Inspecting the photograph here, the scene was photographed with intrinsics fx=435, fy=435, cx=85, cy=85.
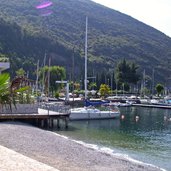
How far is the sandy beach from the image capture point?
64.3 ft

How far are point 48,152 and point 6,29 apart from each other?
160 m

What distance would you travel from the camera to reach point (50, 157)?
84.3 ft

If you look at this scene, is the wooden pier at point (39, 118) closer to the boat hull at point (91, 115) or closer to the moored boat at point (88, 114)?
the boat hull at point (91, 115)

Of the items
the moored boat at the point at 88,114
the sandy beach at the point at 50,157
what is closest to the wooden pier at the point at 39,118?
the moored boat at the point at 88,114

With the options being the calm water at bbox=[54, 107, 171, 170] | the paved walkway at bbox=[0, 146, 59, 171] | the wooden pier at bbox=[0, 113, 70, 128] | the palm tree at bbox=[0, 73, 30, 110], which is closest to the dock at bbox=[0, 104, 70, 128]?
the wooden pier at bbox=[0, 113, 70, 128]

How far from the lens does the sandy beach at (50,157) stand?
1961cm

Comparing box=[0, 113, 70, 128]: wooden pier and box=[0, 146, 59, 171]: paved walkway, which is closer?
box=[0, 146, 59, 171]: paved walkway

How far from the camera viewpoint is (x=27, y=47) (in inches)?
7347

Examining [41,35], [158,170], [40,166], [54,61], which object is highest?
[41,35]

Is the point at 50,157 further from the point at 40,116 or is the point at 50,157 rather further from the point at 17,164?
the point at 40,116

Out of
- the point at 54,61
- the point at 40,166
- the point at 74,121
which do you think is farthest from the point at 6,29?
the point at 40,166

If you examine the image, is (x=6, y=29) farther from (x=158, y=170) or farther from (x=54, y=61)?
→ (x=158, y=170)

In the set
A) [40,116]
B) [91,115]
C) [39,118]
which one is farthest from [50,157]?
[91,115]

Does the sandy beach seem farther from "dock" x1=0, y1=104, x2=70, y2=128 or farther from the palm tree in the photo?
"dock" x1=0, y1=104, x2=70, y2=128
